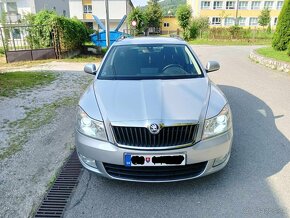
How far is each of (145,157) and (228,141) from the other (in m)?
0.97

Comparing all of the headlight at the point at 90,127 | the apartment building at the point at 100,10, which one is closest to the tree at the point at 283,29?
the headlight at the point at 90,127

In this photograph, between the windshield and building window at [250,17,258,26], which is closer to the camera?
the windshield

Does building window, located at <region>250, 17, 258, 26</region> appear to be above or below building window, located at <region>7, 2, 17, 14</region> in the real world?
below

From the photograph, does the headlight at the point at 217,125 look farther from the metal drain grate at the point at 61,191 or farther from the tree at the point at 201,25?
the tree at the point at 201,25

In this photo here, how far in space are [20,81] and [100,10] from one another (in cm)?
4198

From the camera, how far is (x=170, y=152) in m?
2.57

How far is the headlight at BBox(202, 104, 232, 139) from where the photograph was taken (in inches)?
107

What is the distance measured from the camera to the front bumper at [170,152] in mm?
2600

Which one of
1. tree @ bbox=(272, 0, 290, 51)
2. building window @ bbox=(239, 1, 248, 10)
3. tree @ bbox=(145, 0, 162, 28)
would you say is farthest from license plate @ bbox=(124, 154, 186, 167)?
building window @ bbox=(239, 1, 248, 10)

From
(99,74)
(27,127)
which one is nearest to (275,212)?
(99,74)

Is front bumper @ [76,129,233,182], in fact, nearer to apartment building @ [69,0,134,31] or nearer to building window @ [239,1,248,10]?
apartment building @ [69,0,134,31]

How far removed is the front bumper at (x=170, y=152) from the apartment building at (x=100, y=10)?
137 feet

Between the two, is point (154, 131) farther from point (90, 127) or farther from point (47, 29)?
point (47, 29)

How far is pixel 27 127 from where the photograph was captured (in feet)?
15.6
